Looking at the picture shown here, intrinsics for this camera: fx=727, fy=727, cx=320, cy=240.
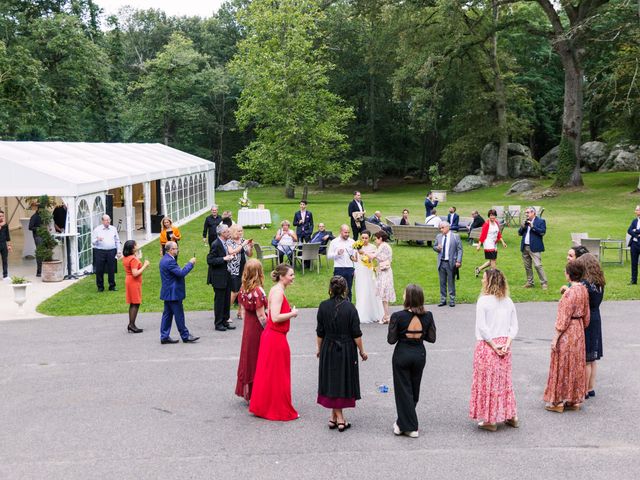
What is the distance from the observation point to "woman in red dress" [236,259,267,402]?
7.89m

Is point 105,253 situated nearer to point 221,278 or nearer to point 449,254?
point 221,278

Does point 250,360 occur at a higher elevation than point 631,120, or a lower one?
lower

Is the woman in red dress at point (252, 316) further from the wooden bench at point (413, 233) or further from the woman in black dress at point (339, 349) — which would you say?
the wooden bench at point (413, 233)

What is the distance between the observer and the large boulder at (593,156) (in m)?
49.7

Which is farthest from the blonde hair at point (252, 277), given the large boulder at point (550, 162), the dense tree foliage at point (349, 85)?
the large boulder at point (550, 162)

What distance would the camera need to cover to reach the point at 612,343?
10.7 m

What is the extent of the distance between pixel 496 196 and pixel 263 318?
36604mm

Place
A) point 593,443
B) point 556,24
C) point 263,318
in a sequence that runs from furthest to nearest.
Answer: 1. point 556,24
2. point 263,318
3. point 593,443

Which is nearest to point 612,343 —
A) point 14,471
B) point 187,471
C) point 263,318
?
point 263,318

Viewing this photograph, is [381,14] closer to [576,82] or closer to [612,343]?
[576,82]

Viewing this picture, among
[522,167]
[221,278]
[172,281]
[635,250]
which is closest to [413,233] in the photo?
[635,250]

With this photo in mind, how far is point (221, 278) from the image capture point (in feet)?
38.3

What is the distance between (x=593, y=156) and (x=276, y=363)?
155ft

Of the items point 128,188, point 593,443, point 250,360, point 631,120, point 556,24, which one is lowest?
point 593,443
